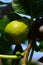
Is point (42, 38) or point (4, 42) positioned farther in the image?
point (4, 42)

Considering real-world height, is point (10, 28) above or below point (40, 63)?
above

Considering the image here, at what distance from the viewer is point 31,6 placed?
20.2 inches

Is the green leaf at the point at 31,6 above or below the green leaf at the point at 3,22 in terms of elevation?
above

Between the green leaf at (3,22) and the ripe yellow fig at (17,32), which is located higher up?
the ripe yellow fig at (17,32)

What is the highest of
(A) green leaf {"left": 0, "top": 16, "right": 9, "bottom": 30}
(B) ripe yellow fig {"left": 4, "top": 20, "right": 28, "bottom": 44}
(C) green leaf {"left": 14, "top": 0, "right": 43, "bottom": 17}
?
(C) green leaf {"left": 14, "top": 0, "right": 43, "bottom": 17}

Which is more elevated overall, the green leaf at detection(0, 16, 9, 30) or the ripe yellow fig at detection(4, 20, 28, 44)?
the ripe yellow fig at detection(4, 20, 28, 44)

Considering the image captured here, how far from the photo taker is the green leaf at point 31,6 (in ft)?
1.63

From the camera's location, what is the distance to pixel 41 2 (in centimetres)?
49

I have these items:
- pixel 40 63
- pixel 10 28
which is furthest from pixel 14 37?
pixel 40 63

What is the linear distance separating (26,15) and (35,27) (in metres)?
0.07

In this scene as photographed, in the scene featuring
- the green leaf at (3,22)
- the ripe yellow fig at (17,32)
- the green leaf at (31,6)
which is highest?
the green leaf at (31,6)

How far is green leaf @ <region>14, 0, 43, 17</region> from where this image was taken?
50cm

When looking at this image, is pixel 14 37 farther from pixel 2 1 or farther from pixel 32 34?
pixel 2 1

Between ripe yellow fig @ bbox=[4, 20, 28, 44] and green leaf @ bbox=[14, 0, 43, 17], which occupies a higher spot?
green leaf @ bbox=[14, 0, 43, 17]
